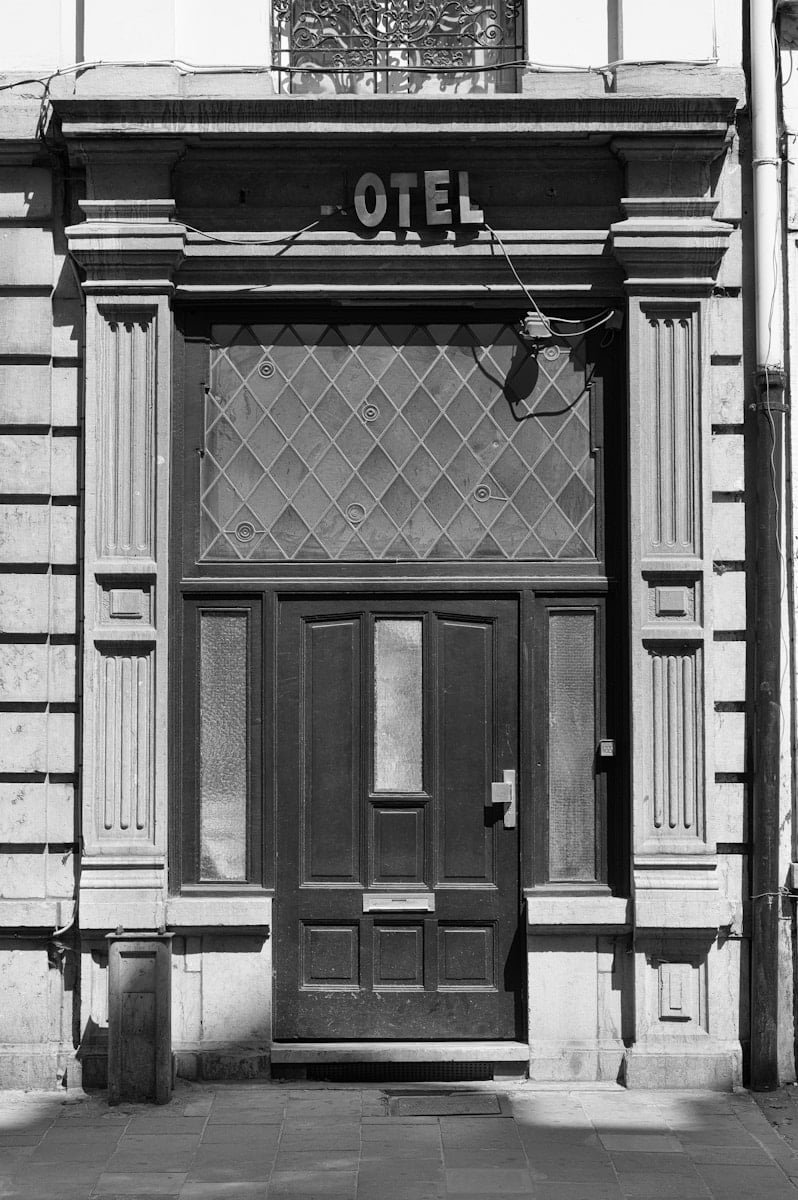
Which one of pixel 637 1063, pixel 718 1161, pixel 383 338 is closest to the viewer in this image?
pixel 718 1161

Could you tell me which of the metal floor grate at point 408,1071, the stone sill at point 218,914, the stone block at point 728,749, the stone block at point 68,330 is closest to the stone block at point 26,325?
the stone block at point 68,330

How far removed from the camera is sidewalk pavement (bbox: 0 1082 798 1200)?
236 inches

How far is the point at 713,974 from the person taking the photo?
753 cm

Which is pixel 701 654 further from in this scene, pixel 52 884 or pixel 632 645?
pixel 52 884

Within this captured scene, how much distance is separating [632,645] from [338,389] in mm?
2343

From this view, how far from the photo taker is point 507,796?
7703mm

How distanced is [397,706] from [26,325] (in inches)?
126

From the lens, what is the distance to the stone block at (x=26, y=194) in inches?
308

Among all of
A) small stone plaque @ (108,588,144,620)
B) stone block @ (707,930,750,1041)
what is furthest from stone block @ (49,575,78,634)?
stone block @ (707,930,750,1041)

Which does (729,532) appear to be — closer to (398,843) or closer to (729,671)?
(729,671)

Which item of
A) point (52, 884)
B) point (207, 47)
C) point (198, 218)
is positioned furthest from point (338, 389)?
point (52, 884)

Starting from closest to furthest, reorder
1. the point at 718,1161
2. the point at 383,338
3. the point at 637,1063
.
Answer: the point at 718,1161 < the point at 637,1063 < the point at 383,338

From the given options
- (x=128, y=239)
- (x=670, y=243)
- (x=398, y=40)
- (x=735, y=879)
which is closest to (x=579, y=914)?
(x=735, y=879)

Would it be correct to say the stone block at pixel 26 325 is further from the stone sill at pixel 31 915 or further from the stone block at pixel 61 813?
the stone sill at pixel 31 915
